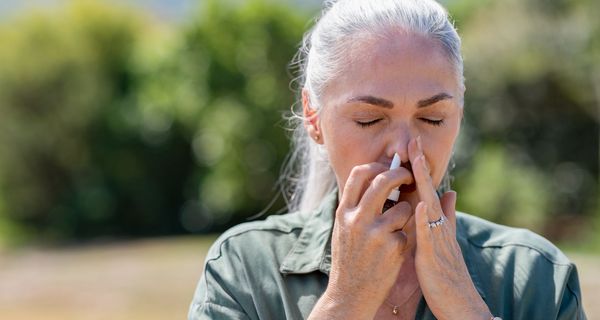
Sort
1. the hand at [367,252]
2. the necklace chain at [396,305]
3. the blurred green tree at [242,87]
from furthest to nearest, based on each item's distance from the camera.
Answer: the blurred green tree at [242,87] → the necklace chain at [396,305] → the hand at [367,252]

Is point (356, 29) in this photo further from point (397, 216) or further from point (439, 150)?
point (397, 216)

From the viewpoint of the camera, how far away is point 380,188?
7.61ft

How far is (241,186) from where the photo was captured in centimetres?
2464

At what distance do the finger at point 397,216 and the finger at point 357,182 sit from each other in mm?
88

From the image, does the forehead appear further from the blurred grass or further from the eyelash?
the blurred grass

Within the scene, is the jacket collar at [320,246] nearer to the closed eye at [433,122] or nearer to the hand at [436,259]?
the hand at [436,259]

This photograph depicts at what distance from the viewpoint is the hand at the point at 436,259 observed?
7.63 feet

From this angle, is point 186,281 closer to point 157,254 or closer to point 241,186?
point 157,254

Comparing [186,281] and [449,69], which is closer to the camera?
[449,69]

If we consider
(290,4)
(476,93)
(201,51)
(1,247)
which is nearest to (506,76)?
(476,93)

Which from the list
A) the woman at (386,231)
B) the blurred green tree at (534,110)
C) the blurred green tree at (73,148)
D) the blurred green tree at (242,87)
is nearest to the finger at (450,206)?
the woman at (386,231)

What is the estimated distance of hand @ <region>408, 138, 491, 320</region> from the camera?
232 centimetres

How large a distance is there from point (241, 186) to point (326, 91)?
22.2 meters

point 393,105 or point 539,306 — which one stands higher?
point 393,105
